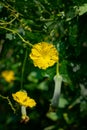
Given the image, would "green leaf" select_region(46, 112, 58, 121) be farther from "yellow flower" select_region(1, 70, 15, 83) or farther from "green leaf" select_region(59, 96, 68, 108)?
"yellow flower" select_region(1, 70, 15, 83)

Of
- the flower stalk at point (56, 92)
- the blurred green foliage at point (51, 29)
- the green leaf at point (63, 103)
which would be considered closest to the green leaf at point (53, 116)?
the green leaf at point (63, 103)

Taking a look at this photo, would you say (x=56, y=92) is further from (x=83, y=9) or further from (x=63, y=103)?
(x=63, y=103)

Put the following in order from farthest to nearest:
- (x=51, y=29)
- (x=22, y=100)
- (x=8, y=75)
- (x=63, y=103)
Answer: (x=8, y=75), (x=63, y=103), (x=51, y=29), (x=22, y=100)

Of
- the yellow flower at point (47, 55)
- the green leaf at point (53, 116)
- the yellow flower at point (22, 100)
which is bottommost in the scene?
the green leaf at point (53, 116)

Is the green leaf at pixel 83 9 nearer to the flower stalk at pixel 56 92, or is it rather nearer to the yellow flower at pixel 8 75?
the flower stalk at pixel 56 92

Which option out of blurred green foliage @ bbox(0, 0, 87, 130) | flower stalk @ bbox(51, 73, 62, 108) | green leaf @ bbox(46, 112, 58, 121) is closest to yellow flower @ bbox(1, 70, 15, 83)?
green leaf @ bbox(46, 112, 58, 121)

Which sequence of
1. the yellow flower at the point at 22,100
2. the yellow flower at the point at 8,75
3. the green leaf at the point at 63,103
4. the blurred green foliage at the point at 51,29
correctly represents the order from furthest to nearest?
the yellow flower at the point at 8,75, the green leaf at the point at 63,103, the blurred green foliage at the point at 51,29, the yellow flower at the point at 22,100

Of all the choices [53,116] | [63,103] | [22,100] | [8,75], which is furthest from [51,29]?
[8,75]
